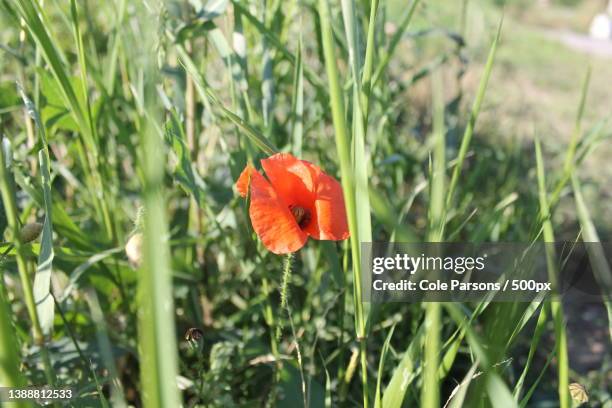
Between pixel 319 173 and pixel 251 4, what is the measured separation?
1.24 ft

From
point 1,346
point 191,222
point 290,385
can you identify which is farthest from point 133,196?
point 1,346

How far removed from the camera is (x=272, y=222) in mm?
506

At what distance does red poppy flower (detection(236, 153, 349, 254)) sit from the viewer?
1.65 feet

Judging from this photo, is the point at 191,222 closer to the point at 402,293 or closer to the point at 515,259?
the point at 402,293

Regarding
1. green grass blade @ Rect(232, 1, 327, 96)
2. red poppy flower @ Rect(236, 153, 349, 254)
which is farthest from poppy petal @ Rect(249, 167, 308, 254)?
green grass blade @ Rect(232, 1, 327, 96)

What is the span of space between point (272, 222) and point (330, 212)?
0.05 metres

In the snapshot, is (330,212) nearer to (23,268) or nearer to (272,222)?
(272,222)

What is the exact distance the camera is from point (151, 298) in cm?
24

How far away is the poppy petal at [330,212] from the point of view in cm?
52

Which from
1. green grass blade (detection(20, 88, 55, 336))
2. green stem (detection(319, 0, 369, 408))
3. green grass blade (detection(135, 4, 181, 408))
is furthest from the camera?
green grass blade (detection(20, 88, 55, 336))

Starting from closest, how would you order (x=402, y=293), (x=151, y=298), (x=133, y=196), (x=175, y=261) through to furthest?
(x=151, y=298), (x=402, y=293), (x=175, y=261), (x=133, y=196)

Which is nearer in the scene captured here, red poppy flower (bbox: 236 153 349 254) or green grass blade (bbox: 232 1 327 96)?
red poppy flower (bbox: 236 153 349 254)

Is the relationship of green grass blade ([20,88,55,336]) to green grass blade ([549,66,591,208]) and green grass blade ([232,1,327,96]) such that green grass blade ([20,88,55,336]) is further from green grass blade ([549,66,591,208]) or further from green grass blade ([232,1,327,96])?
green grass blade ([549,66,591,208])

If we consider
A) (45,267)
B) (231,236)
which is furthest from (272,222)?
(231,236)
